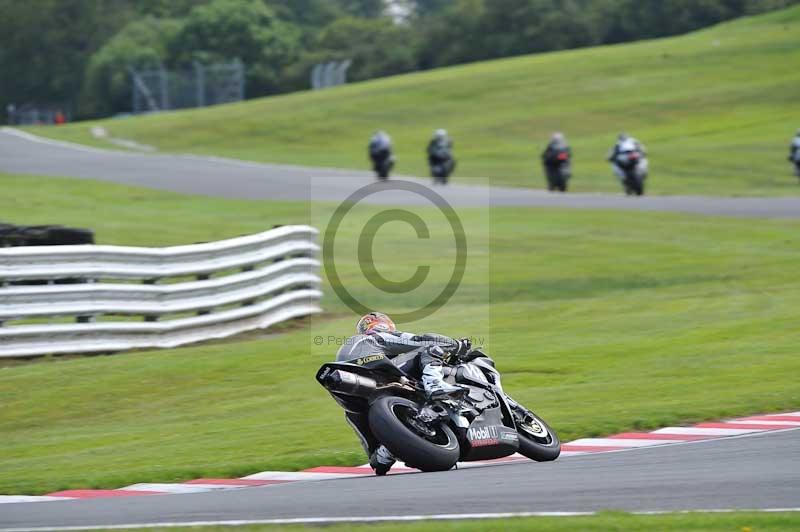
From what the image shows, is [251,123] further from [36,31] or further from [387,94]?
[36,31]

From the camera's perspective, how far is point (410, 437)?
26.9 feet

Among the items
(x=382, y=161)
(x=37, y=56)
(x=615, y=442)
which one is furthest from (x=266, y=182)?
(x=37, y=56)

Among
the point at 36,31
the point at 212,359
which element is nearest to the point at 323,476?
the point at 212,359

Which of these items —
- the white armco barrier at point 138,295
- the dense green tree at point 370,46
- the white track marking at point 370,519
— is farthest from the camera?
the dense green tree at point 370,46

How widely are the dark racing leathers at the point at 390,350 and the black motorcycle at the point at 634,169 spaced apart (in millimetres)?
22880

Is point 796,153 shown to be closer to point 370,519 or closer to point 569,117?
point 569,117

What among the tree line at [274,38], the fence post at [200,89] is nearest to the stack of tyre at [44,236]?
the fence post at [200,89]

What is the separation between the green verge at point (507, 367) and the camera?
9992 mm

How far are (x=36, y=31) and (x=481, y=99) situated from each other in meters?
62.7

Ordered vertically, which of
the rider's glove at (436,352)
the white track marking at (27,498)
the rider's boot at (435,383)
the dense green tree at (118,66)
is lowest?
the white track marking at (27,498)

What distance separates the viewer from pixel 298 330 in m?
16.2

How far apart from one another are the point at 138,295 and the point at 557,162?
64.9ft

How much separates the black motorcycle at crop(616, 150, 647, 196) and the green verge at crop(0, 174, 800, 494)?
809 centimetres

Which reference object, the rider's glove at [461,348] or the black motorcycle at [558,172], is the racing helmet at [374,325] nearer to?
the rider's glove at [461,348]
